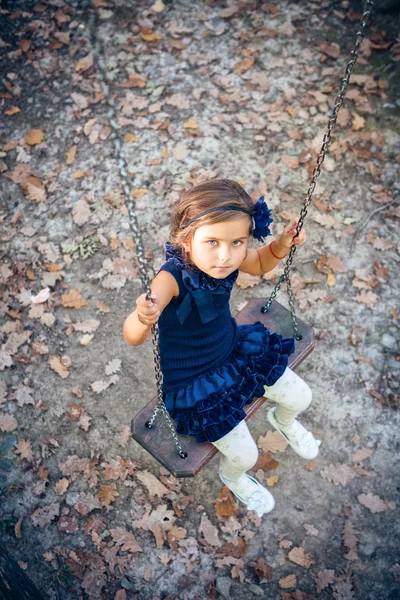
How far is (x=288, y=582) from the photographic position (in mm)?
3328

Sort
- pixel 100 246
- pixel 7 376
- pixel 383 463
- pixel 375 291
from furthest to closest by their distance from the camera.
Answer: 1. pixel 100 246
2. pixel 375 291
3. pixel 7 376
4. pixel 383 463

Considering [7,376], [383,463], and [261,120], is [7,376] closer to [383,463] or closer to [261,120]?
[383,463]

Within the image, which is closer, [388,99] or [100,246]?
[100,246]

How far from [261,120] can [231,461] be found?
387cm

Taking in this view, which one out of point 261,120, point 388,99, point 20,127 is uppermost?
point 388,99

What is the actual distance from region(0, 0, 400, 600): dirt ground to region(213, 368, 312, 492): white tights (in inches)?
22.5

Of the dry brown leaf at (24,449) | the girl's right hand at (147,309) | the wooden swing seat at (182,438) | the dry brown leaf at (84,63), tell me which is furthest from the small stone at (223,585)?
the dry brown leaf at (84,63)

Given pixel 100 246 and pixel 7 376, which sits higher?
pixel 100 246

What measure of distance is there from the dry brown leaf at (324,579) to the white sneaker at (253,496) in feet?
1.70

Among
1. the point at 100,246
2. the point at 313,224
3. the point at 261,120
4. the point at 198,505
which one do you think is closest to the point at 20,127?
the point at 100,246

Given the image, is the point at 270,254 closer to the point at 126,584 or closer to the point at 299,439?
the point at 299,439

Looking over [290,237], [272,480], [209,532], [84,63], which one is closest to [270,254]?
[290,237]

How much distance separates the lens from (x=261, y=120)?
5.51 m

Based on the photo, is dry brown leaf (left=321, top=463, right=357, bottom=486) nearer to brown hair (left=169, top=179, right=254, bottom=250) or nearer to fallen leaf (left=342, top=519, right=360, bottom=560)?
fallen leaf (left=342, top=519, right=360, bottom=560)
